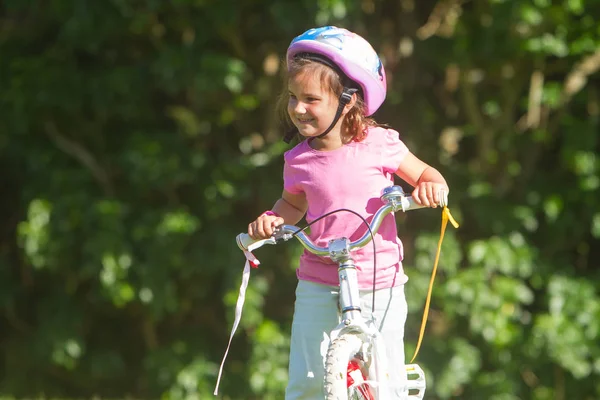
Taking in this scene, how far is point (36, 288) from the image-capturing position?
6.84 metres

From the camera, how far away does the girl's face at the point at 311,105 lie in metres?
3.23

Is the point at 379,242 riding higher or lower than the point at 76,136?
lower

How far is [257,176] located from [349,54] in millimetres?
2781

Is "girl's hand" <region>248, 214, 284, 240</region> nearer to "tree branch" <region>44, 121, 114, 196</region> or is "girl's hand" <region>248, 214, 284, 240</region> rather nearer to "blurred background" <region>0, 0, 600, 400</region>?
"blurred background" <region>0, 0, 600, 400</region>

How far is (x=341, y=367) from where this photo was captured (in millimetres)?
2977

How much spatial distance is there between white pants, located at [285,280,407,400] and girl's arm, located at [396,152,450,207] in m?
0.39

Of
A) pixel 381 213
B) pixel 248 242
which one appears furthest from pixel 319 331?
pixel 381 213

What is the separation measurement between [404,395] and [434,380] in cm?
271

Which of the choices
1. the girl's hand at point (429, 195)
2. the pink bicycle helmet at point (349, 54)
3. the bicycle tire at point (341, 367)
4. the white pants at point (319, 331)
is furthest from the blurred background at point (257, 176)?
the bicycle tire at point (341, 367)

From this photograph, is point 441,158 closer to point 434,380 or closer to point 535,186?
point 535,186

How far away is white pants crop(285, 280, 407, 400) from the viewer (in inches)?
130

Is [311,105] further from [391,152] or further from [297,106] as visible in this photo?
[391,152]

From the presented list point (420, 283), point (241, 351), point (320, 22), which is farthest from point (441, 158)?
point (241, 351)

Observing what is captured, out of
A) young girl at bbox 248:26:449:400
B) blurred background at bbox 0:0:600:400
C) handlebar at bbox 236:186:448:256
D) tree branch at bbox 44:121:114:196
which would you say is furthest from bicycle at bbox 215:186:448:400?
tree branch at bbox 44:121:114:196
